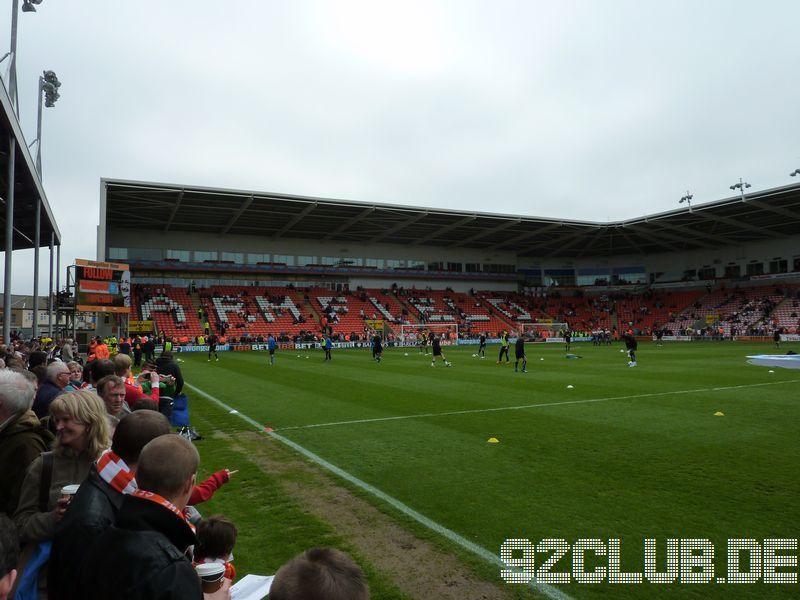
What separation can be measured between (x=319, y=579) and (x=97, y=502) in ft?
4.38

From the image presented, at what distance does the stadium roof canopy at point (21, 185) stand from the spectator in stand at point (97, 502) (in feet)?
45.4

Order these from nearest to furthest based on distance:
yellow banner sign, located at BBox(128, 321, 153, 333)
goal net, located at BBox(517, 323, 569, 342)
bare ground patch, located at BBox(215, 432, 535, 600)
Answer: bare ground patch, located at BBox(215, 432, 535, 600), yellow banner sign, located at BBox(128, 321, 153, 333), goal net, located at BBox(517, 323, 569, 342)

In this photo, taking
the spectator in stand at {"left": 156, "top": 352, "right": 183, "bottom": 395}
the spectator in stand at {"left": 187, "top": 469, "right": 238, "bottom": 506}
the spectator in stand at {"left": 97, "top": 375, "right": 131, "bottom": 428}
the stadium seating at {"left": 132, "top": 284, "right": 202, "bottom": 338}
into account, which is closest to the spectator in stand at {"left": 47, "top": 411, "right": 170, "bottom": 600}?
the spectator in stand at {"left": 187, "top": 469, "right": 238, "bottom": 506}

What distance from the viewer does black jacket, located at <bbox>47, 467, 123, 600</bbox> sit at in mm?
1969

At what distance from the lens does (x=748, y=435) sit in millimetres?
8758

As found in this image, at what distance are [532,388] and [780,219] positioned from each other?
47.2 meters

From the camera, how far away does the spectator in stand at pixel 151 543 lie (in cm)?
172

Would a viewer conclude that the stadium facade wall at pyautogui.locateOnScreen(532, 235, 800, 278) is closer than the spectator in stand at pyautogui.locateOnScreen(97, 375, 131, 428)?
No

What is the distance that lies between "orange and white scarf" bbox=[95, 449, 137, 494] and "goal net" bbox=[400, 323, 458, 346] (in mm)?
46097

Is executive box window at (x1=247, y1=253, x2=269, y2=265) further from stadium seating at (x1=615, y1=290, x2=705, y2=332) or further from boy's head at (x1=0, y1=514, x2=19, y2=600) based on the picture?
boy's head at (x1=0, y1=514, x2=19, y2=600)

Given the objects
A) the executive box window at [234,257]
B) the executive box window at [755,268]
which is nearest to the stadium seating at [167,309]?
the executive box window at [234,257]

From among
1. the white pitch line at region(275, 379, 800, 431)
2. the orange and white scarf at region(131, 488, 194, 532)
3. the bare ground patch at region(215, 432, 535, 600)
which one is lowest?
the white pitch line at region(275, 379, 800, 431)

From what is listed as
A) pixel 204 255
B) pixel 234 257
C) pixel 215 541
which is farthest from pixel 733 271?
pixel 215 541

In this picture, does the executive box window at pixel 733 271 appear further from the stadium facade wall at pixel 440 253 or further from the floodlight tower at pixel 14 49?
the floodlight tower at pixel 14 49
